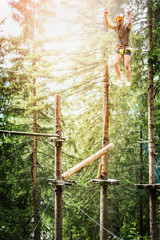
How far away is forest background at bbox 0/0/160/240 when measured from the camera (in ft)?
27.1

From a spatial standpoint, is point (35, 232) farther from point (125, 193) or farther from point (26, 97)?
point (26, 97)

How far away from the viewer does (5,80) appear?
1076 cm

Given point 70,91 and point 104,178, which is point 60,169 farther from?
point 70,91

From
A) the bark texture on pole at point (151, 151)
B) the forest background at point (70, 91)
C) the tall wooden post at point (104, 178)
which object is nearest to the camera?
the bark texture on pole at point (151, 151)

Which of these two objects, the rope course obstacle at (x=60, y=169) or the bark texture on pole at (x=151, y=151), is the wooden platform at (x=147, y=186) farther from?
the bark texture on pole at (x=151, y=151)

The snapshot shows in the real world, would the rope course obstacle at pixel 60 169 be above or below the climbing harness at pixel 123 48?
below

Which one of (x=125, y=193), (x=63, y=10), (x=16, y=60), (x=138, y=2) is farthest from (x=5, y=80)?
(x=125, y=193)

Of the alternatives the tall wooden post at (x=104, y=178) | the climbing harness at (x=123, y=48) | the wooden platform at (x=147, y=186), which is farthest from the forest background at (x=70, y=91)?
the climbing harness at (x=123, y=48)

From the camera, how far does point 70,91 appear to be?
8.86 meters

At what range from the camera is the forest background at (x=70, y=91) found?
8.27 m

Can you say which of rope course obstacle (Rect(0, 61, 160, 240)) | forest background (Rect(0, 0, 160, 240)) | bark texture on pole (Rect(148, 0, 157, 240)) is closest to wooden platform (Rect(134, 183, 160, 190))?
rope course obstacle (Rect(0, 61, 160, 240))

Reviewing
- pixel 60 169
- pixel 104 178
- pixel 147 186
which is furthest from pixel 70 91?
pixel 147 186

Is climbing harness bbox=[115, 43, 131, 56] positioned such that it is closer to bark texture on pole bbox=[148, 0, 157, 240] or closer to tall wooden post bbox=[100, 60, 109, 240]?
tall wooden post bbox=[100, 60, 109, 240]

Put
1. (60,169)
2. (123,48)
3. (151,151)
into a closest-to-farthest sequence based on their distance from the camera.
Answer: (123,48) → (60,169) → (151,151)
